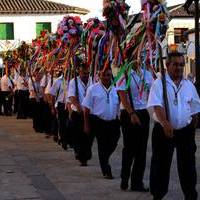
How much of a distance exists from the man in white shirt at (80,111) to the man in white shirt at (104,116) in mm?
1290

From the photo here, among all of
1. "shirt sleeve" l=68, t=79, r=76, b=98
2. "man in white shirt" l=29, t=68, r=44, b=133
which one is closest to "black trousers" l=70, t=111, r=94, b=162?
"shirt sleeve" l=68, t=79, r=76, b=98

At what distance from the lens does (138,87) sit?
9.42 meters

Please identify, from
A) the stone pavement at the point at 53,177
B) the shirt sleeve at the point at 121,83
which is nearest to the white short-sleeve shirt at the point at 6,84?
the stone pavement at the point at 53,177

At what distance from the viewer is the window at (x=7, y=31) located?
2852 inches

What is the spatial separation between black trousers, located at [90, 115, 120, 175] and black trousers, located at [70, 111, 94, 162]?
127 centimetres

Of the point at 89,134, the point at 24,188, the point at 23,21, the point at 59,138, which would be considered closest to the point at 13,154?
the point at 59,138

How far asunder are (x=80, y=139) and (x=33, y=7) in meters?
61.8

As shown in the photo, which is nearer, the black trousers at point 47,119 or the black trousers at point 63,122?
the black trousers at point 63,122

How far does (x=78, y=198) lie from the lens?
9125mm

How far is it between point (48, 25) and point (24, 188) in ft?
211

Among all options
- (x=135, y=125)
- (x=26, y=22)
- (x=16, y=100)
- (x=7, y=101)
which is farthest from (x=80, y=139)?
(x=26, y=22)

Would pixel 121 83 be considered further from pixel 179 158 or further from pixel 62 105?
pixel 62 105

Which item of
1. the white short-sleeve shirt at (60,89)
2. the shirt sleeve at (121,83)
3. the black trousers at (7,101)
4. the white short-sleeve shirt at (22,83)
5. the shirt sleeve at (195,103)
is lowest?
the black trousers at (7,101)

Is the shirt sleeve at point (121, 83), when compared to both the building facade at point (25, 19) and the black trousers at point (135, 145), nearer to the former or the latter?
the black trousers at point (135, 145)
